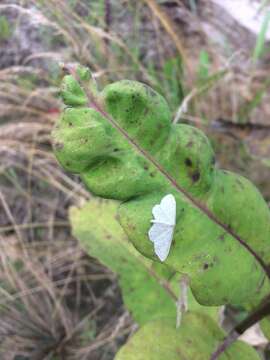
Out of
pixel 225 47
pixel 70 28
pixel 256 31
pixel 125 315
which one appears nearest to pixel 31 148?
pixel 70 28

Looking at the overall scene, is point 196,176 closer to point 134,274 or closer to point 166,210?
point 166,210

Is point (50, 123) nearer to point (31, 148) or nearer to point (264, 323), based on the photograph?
point (31, 148)

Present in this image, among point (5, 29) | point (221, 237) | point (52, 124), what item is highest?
point (221, 237)

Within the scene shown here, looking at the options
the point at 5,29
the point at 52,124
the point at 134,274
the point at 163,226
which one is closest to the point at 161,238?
the point at 163,226

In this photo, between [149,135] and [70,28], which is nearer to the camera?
[149,135]

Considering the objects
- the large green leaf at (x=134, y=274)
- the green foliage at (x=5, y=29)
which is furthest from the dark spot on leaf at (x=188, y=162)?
the green foliage at (x=5, y=29)

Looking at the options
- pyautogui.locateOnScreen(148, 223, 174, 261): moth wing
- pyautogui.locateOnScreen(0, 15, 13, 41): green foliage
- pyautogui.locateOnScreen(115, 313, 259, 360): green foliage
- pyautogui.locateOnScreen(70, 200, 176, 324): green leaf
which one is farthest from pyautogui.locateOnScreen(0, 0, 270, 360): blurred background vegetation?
pyautogui.locateOnScreen(148, 223, 174, 261): moth wing
